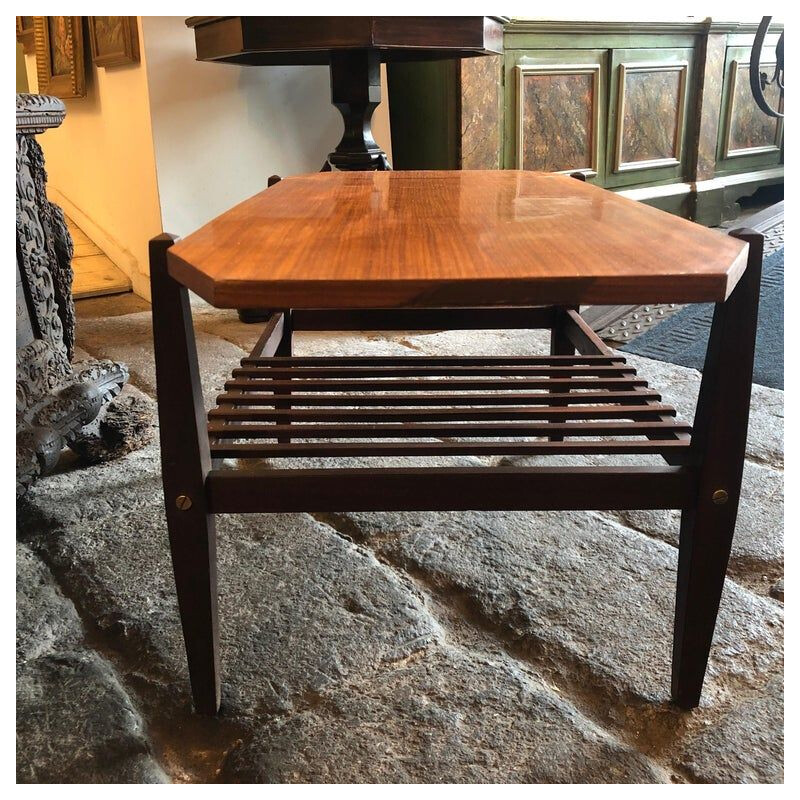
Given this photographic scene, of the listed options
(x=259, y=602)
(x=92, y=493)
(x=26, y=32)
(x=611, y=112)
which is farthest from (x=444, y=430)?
(x=26, y=32)

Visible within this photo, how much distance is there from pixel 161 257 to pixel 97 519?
888 millimetres

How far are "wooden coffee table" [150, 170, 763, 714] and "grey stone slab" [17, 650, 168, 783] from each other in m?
0.11

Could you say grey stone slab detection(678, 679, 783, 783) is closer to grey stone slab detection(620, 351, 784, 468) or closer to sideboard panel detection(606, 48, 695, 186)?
grey stone slab detection(620, 351, 784, 468)

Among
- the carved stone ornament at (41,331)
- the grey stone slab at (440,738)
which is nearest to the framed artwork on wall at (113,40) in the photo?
the carved stone ornament at (41,331)

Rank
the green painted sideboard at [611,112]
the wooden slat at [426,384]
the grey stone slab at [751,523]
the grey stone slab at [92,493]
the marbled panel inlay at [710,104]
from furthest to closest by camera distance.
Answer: the marbled panel inlay at [710,104]
the green painted sideboard at [611,112]
the grey stone slab at [92,493]
the grey stone slab at [751,523]
the wooden slat at [426,384]

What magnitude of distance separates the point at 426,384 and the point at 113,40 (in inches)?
101

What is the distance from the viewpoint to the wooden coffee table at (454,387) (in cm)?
80

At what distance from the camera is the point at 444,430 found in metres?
1.15

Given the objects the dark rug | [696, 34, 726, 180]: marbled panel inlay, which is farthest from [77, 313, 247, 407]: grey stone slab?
[696, 34, 726, 180]: marbled panel inlay

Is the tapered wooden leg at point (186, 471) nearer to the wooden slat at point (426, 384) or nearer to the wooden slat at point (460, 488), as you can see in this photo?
the wooden slat at point (460, 488)

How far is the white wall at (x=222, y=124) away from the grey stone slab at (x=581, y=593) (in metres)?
1.97

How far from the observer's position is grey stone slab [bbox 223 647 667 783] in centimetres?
98

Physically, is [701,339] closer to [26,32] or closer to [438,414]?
[438,414]

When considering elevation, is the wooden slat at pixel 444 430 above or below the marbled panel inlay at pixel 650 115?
below
